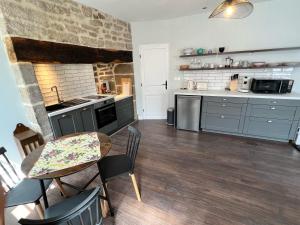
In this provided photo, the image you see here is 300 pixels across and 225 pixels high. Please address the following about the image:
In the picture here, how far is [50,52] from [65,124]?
1.20m

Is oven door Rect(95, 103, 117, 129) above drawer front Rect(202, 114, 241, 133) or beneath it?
above

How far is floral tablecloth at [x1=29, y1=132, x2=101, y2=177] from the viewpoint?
1.48 m

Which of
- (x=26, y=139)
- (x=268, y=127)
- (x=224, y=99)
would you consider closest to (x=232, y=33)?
(x=224, y=99)

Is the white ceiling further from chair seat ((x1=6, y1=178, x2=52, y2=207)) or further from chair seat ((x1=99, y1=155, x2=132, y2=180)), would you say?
chair seat ((x1=6, y1=178, x2=52, y2=207))

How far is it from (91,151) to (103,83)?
2989 mm

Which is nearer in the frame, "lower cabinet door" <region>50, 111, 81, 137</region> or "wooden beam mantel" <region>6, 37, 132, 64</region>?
"wooden beam mantel" <region>6, 37, 132, 64</region>

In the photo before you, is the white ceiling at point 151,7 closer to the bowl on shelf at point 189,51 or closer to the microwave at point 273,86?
the bowl on shelf at point 189,51

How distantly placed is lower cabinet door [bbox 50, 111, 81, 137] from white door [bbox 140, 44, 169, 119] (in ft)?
7.34

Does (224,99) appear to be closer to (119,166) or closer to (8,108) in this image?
(119,166)

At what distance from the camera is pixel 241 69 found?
3666 millimetres

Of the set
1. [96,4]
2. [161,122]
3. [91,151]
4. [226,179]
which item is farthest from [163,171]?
[96,4]

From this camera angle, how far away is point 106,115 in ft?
12.1

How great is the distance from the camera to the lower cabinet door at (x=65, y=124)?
264 cm

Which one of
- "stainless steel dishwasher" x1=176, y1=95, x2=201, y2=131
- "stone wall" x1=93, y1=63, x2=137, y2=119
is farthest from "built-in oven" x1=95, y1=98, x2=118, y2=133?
"stainless steel dishwasher" x1=176, y1=95, x2=201, y2=131
